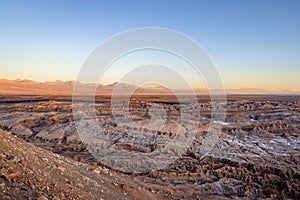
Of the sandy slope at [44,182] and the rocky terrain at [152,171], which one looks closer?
the sandy slope at [44,182]

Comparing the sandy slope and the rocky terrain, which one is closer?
the sandy slope

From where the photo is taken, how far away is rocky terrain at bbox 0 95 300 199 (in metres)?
4.84

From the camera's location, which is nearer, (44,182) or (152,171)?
(44,182)

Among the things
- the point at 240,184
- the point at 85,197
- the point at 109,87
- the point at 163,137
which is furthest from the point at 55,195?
the point at 109,87

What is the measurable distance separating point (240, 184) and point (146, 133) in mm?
7588

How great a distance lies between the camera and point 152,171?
9461mm

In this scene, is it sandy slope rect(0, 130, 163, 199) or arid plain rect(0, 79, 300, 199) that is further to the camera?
arid plain rect(0, 79, 300, 199)

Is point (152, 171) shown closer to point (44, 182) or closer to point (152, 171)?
point (152, 171)

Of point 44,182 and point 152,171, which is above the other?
point 44,182

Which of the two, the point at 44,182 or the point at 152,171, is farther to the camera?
the point at 152,171

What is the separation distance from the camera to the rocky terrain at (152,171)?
4.84 meters

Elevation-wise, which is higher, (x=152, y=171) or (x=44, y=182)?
(x=44, y=182)

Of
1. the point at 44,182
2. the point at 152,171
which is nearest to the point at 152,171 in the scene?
the point at 152,171

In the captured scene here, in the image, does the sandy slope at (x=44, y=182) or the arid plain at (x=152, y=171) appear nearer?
the sandy slope at (x=44, y=182)
